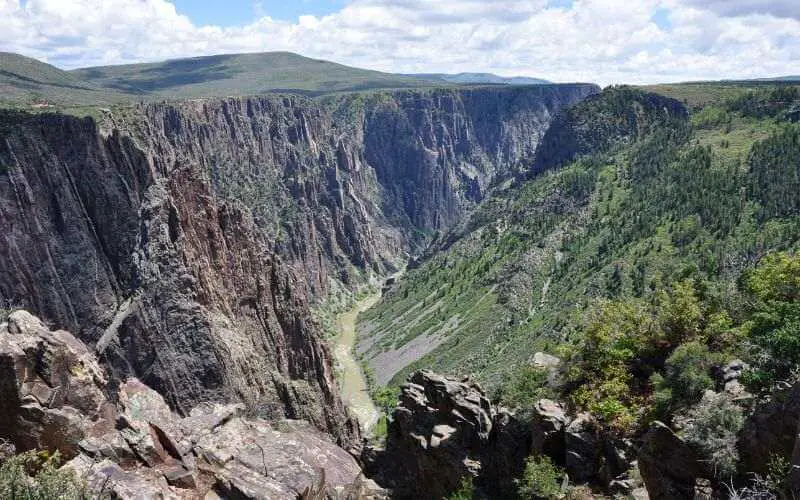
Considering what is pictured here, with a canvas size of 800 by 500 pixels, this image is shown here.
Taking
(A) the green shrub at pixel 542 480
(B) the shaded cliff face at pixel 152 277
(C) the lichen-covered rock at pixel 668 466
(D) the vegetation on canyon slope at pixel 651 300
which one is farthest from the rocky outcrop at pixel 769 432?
(B) the shaded cliff face at pixel 152 277

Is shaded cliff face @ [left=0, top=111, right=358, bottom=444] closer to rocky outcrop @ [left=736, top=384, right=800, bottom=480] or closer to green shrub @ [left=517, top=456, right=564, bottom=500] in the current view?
green shrub @ [left=517, top=456, right=564, bottom=500]

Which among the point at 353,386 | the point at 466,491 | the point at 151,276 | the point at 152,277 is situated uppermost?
the point at 151,276

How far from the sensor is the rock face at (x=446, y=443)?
144ft

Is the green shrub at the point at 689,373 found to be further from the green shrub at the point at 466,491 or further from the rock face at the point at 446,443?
the green shrub at the point at 466,491

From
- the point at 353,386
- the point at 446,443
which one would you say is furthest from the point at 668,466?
the point at 353,386

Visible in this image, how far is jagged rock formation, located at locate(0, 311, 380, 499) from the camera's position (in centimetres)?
2830

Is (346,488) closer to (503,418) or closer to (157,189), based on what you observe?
(503,418)

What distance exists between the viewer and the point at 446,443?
47531mm

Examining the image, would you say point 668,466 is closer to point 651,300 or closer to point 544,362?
point 544,362

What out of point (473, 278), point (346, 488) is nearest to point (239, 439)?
point (346, 488)

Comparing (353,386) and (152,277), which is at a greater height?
(152,277)

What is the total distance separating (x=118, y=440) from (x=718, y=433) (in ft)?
91.3

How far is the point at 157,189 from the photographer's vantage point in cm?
10156

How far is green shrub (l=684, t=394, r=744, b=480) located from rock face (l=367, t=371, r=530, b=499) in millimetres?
14091
